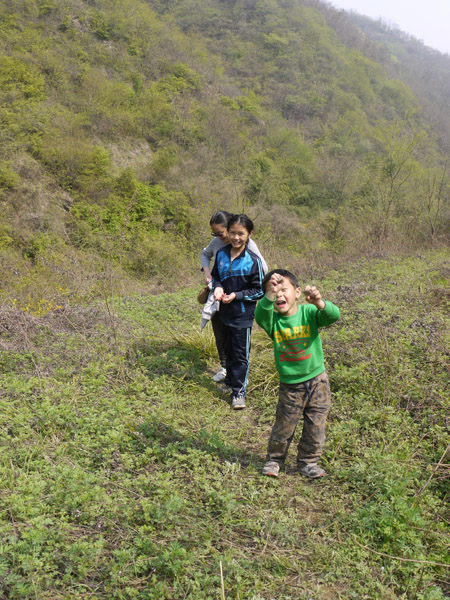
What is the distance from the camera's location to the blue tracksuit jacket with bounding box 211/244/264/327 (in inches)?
154

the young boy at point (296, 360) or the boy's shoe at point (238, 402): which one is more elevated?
the young boy at point (296, 360)

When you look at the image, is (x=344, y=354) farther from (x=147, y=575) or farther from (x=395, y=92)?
(x=395, y=92)

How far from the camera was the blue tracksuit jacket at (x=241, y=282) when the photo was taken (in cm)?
392

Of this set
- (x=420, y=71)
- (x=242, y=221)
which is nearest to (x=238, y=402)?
(x=242, y=221)

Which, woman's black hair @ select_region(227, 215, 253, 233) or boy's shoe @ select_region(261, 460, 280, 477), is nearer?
boy's shoe @ select_region(261, 460, 280, 477)

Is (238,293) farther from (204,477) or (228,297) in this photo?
(204,477)

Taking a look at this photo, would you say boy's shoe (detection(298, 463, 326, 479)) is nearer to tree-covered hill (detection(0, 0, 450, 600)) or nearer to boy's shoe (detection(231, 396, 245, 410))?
tree-covered hill (detection(0, 0, 450, 600))

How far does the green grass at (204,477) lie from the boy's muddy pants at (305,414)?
26cm

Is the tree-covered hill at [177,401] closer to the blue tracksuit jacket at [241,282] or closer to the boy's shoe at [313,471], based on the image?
the boy's shoe at [313,471]

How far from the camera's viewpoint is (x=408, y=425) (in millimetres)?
3486

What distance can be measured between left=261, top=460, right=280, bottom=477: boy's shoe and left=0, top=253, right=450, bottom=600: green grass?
0.18 ft

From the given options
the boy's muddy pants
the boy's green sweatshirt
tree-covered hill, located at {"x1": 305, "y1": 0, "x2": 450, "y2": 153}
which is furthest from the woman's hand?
tree-covered hill, located at {"x1": 305, "y1": 0, "x2": 450, "y2": 153}

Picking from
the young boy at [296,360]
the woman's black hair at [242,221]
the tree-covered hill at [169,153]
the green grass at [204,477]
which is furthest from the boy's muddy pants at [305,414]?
the tree-covered hill at [169,153]

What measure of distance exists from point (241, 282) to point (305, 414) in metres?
1.48
